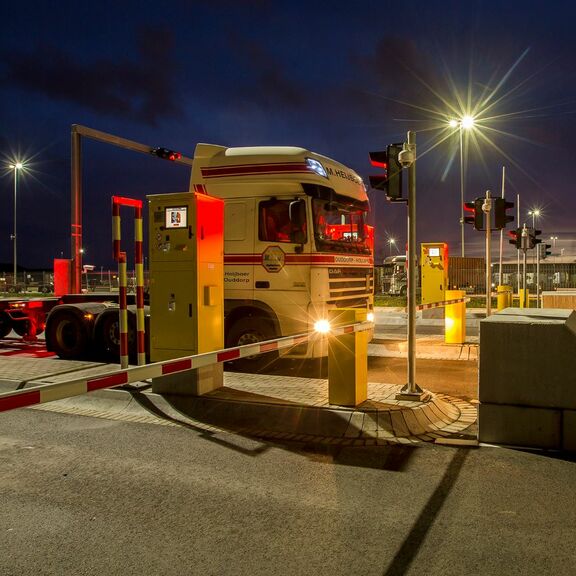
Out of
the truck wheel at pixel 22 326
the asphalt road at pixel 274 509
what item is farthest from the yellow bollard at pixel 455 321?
the truck wheel at pixel 22 326

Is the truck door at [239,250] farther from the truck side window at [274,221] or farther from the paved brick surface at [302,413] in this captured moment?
the paved brick surface at [302,413]

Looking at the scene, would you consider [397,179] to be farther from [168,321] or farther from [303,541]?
[303,541]

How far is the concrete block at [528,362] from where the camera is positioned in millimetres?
5148

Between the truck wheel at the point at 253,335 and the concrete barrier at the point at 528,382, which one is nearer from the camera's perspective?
the concrete barrier at the point at 528,382

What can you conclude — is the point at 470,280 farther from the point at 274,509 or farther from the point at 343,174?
the point at 274,509

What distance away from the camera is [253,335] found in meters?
9.53

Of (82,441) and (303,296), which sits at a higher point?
(303,296)

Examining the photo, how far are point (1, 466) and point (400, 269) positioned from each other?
36.1 metres

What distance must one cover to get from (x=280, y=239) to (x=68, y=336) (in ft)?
15.0

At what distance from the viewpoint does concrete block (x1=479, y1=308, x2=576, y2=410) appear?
515cm

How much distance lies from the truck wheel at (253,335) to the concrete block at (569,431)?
4962 mm

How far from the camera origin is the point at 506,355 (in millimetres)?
5305

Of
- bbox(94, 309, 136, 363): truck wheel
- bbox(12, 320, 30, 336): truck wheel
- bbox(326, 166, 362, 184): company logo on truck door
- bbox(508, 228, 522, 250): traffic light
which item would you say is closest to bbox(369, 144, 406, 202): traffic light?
bbox(326, 166, 362, 184): company logo on truck door

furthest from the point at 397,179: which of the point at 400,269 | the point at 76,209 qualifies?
the point at 400,269
